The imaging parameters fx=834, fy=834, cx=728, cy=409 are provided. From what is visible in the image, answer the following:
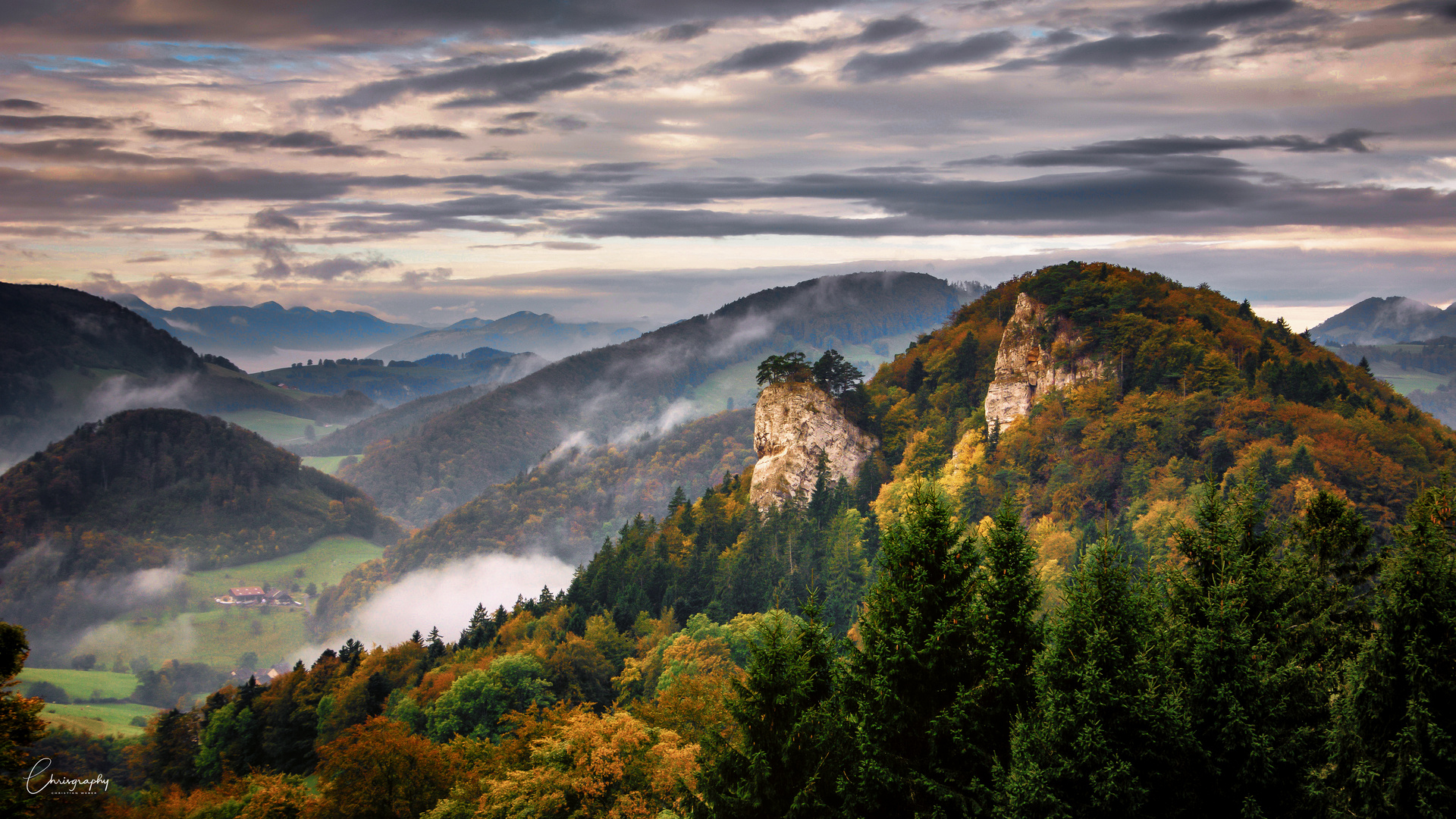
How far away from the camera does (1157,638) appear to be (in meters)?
17.4

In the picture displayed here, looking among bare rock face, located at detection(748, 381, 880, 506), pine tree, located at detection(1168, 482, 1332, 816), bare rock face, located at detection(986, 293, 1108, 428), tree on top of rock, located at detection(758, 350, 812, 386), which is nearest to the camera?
pine tree, located at detection(1168, 482, 1332, 816)

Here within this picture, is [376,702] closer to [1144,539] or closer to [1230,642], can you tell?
[1144,539]

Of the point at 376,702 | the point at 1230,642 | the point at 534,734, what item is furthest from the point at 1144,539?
the point at 376,702

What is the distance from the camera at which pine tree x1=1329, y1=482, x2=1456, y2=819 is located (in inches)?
581

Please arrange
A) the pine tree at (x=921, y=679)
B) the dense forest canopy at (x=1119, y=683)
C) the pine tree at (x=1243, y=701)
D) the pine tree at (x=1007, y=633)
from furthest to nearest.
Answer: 1. the pine tree at (x=921, y=679)
2. the pine tree at (x=1007, y=633)
3. the pine tree at (x=1243, y=701)
4. the dense forest canopy at (x=1119, y=683)

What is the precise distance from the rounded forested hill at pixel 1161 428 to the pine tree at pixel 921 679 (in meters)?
56.0

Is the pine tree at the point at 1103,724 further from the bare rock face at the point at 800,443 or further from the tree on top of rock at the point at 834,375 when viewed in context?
the tree on top of rock at the point at 834,375

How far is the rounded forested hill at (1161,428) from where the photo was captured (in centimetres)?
7900

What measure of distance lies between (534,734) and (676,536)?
8194 cm

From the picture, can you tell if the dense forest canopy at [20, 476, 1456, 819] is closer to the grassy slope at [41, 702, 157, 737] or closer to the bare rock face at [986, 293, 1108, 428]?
the bare rock face at [986, 293, 1108, 428]
